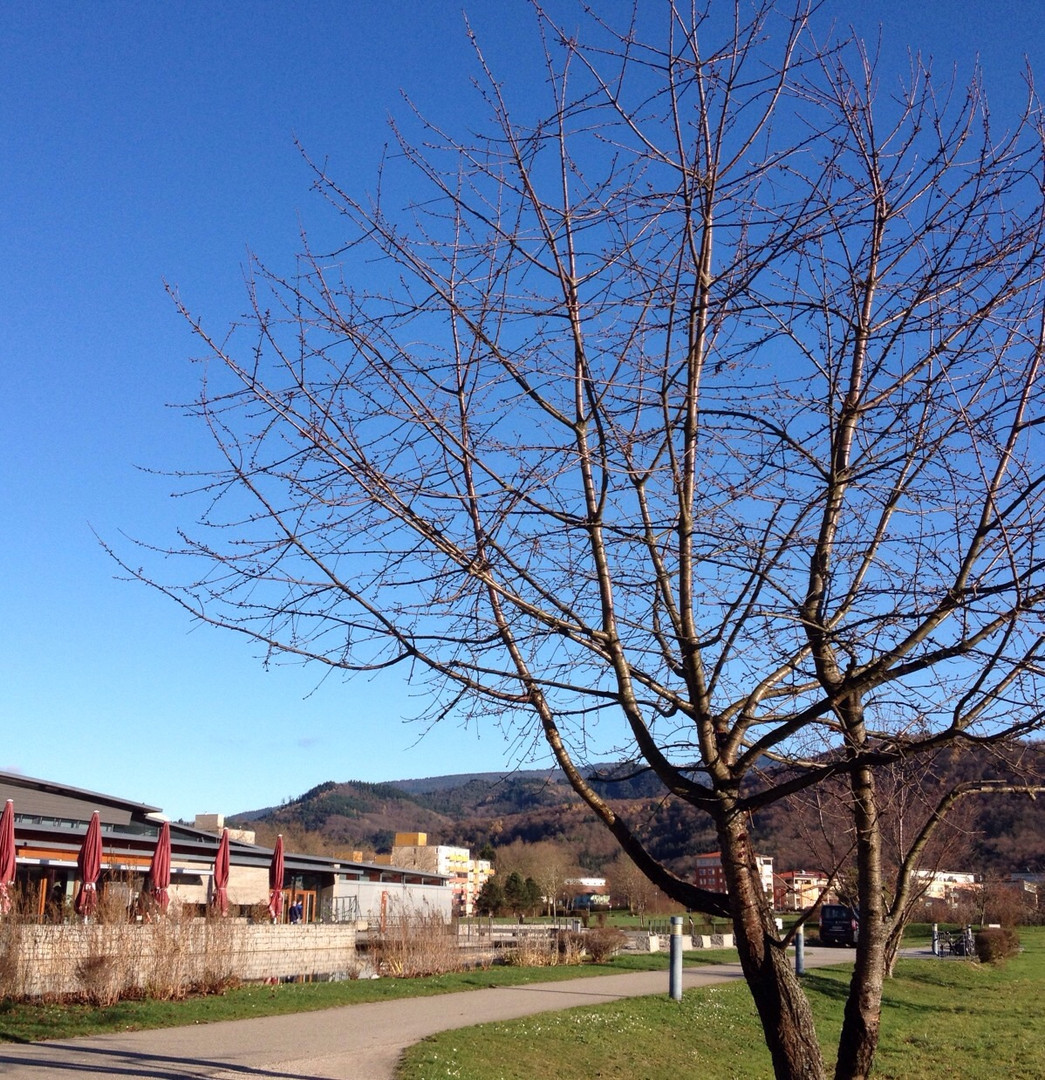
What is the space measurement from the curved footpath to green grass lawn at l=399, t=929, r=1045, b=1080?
2.13ft

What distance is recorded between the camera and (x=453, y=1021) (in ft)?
46.9

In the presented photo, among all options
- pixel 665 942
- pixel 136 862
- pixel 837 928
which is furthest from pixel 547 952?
pixel 837 928

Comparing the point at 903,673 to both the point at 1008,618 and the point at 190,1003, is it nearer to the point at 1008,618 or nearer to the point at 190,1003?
the point at 1008,618

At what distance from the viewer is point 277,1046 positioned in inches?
455

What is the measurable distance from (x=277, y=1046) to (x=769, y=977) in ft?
30.5

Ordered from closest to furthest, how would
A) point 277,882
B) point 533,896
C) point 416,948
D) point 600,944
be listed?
point 416,948 < point 600,944 < point 277,882 < point 533,896

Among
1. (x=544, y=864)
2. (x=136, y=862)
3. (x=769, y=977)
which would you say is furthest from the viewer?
(x=544, y=864)

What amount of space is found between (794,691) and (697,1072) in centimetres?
1079

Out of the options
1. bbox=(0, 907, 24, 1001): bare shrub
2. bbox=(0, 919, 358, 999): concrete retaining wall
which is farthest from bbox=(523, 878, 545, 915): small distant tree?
bbox=(0, 907, 24, 1001): bare shrub

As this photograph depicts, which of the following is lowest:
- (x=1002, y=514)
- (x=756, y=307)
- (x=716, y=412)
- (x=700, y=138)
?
(x=1002, y=514)

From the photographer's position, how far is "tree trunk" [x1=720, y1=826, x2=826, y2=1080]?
390 centimetres

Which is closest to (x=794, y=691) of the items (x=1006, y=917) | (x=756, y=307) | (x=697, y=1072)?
(x=756, y=307)

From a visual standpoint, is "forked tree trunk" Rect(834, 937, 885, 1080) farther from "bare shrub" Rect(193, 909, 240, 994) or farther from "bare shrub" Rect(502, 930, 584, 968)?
"bare shrub" Rect(502, 930, 584, 968)

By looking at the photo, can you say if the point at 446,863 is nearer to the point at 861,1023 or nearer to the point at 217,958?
the point at 217,958
